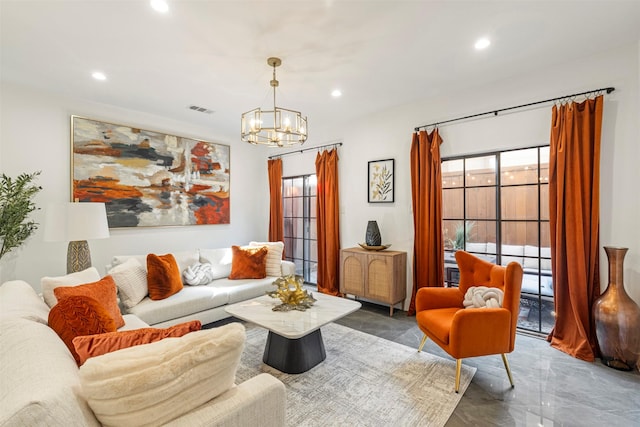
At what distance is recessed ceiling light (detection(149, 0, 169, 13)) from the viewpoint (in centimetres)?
203

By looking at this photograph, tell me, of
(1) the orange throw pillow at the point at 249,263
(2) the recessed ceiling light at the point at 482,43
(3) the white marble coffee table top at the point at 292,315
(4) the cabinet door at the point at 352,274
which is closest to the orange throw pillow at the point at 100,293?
(3) the white marble coffee table top at the point at 292,315

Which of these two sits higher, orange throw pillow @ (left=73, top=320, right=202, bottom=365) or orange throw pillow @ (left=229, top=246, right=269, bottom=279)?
orange throw pillow @ (left=73, top=320, right=202, bottom=365)

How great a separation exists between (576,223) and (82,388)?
11.9ft

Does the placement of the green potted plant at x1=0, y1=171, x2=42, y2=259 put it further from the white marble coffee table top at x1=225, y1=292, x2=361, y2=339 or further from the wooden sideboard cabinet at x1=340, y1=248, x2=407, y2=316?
the wooden sideboard cabinet at x1=340, y1=248, x2=407, y2=316

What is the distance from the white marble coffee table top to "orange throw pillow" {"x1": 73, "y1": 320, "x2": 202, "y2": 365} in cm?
105

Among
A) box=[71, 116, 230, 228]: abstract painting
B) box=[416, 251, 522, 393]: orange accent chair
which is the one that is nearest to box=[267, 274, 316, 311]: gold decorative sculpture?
box=[416, 251, 522, 393]: orange accent chair

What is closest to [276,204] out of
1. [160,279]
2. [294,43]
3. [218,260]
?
[218,260]

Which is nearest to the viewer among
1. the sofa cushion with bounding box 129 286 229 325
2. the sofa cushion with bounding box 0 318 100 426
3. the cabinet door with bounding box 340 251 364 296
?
the sofa cushion with bounding box 0 318 100 426

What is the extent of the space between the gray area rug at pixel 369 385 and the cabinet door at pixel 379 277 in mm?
860

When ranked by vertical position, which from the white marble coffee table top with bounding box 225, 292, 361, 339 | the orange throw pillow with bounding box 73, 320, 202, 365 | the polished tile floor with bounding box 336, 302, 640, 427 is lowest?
the polished tile floor with bounding box 336, 302, 640, 427

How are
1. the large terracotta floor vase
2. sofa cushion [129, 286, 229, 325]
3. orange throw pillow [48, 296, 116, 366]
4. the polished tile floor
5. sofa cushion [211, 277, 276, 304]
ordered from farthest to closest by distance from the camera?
1. sofa cushion [211, 277, 276, 304]
2. sofa cushion [129, 286, 229, 325]
3. the large terracotta floor vase
4. the polished tile floor
5. orange throw pillow [48, 296, 116, 366]

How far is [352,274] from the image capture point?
13.7ft

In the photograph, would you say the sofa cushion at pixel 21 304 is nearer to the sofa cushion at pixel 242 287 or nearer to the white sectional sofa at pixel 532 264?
the sofa cushion at pixel 242 287

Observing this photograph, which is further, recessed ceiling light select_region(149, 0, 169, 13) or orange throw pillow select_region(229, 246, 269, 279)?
orange throw pillow select_region(229, 246, 269, 279)
